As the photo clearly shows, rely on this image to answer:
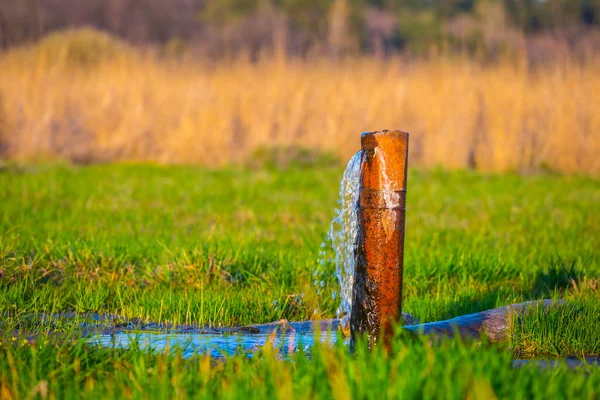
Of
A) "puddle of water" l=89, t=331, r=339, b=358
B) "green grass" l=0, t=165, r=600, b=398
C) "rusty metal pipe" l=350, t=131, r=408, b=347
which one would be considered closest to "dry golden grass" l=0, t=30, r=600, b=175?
"green grass" l=0, t=165, r=600, b=398

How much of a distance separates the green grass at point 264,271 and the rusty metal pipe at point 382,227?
219 mm

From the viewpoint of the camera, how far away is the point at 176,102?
12.4 m

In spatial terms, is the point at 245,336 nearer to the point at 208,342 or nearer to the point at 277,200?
the point at 208,342

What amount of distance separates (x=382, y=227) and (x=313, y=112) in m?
9.37

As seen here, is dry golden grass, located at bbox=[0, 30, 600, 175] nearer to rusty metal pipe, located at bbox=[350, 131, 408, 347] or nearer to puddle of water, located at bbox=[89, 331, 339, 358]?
puddle of water, located at bbox=[89, 331, 339, 358]

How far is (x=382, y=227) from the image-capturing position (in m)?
3.02

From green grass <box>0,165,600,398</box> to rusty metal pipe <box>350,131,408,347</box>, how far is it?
0.22 m

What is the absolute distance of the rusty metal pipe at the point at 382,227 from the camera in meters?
3.01

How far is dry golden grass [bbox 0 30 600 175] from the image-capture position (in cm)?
1153

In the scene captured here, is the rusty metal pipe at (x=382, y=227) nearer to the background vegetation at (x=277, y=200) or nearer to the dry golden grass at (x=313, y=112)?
the background vegetation at (x=277, y=200)

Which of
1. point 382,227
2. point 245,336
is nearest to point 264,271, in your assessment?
Result: point 245,336

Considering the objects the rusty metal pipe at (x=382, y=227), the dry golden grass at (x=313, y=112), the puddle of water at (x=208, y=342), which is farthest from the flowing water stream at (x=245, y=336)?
the dry golden grass at (x=313, y=112)

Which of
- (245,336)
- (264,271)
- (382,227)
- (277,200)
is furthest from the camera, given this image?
(277,200)

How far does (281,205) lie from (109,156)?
16.6ft
